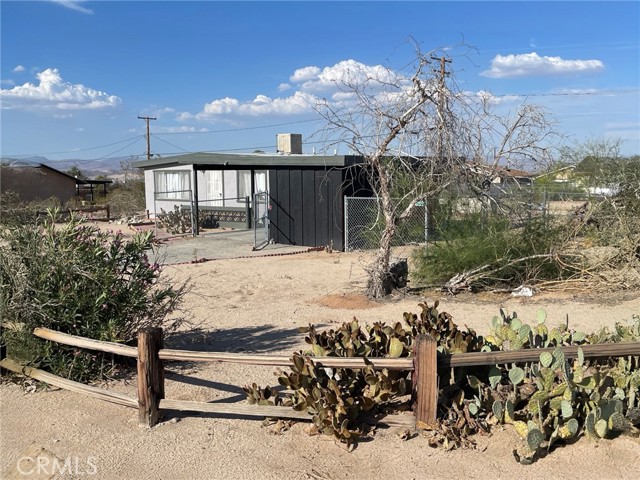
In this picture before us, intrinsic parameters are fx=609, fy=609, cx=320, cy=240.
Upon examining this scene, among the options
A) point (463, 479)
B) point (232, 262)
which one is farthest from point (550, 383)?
point (232, 262)

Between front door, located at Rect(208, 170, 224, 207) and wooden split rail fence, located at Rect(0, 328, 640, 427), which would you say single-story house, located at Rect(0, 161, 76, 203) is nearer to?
front door, located at Rect(208, 170, 224, 207)

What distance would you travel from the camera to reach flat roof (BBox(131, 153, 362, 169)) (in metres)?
16.2

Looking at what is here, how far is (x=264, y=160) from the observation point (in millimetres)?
18094

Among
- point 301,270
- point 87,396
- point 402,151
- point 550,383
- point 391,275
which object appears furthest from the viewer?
point 301,270

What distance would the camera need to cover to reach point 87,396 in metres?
5.08

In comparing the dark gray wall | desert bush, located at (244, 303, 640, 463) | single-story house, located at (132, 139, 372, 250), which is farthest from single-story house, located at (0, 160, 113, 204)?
desert bush, located at (244, 303, 640, 463)

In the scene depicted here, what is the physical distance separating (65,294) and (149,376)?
59.0 inches

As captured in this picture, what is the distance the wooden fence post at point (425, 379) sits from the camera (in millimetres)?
3992

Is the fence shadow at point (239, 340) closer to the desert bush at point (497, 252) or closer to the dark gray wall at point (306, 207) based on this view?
the desert bush at point (497, 252)

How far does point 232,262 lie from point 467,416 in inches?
422

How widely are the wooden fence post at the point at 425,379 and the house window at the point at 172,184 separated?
21.4m

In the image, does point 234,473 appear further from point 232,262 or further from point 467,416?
point 232,262

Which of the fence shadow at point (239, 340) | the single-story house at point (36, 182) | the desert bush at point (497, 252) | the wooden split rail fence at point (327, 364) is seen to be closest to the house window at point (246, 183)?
the desert bush at point (497, 252)

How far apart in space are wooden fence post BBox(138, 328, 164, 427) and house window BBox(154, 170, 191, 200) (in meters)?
20.6
